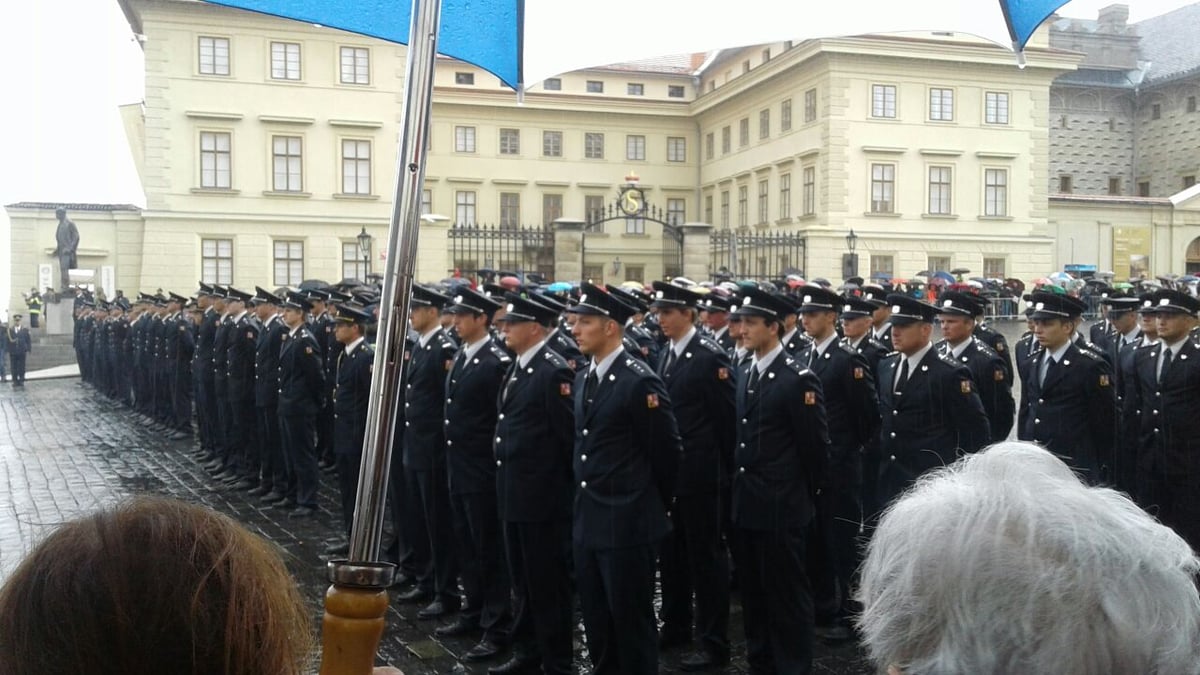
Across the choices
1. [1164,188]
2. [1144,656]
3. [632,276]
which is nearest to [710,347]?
[1144,656]

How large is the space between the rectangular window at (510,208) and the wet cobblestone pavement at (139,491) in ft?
101

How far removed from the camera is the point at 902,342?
23.5 feet

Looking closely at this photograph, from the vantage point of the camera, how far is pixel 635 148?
174 feet

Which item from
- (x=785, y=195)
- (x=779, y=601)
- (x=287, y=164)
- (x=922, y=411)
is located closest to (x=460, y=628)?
(x=779, y=601)

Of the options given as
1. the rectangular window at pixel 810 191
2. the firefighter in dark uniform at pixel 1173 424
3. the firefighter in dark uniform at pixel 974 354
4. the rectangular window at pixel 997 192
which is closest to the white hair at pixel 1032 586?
the firefighter in dark uniform at pixel 974 354

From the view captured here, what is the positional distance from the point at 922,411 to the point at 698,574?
1.79 m

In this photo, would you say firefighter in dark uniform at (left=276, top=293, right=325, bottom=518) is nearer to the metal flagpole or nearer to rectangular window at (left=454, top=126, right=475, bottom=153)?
the metal flagpole

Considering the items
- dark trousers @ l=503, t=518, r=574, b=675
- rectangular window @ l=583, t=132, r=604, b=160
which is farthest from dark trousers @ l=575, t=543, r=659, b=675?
rectangular window @ l=583, t=132, r=604, b=160

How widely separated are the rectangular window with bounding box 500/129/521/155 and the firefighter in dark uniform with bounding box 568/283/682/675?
46.7 metres

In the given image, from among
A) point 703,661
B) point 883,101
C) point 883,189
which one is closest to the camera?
point 703,661

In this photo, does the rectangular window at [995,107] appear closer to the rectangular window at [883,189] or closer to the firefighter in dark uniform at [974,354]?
the rectangular window at [883,189]

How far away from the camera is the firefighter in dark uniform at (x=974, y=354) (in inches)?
298

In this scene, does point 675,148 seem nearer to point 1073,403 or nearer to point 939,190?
point 939,190

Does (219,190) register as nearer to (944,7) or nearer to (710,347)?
(710,347)
